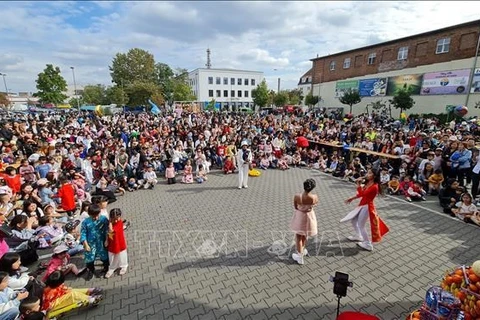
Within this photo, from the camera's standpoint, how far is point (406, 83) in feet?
100.0

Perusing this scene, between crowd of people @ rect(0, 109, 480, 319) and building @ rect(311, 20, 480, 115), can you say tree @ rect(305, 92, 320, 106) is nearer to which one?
building @ rect(311, 20, 480, 115)

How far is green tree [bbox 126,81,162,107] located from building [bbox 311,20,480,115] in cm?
3223

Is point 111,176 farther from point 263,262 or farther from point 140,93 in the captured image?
point 140,93

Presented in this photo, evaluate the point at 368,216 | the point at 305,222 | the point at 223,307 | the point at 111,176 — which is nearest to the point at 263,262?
the point at 305,222

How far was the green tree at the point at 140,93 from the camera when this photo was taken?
151 ft

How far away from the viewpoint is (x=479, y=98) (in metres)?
23.8

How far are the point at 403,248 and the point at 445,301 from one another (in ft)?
10.6

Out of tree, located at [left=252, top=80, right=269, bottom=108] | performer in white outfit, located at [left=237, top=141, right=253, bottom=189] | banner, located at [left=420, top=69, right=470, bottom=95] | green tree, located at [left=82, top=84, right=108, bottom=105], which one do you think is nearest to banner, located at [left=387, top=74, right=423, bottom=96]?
banner, located at [left=420, top=69, right=470, bottom=95]

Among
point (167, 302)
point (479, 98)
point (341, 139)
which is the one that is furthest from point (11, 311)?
point (479, 98)

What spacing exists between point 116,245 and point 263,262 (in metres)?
2.86

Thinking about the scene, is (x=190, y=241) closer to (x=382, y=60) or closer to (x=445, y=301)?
(x=445, y=301)

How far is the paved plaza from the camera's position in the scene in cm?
402

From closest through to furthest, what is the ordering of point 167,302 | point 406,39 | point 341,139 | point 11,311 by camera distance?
1. point 11,311
2. point 167,302
3. point 341,139
4. point 406,39

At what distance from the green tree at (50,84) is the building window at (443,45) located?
2069 inches
